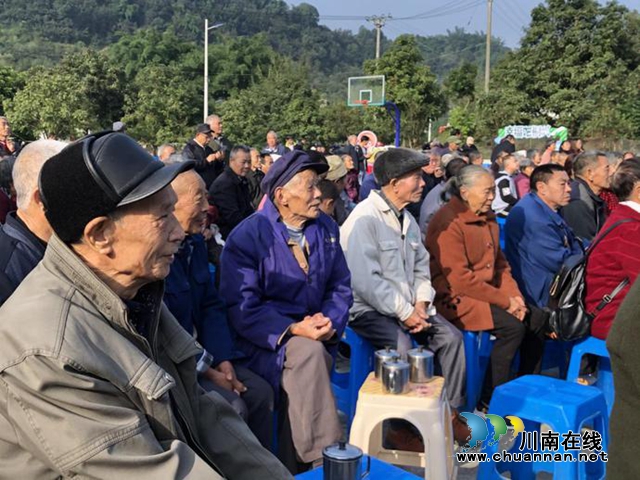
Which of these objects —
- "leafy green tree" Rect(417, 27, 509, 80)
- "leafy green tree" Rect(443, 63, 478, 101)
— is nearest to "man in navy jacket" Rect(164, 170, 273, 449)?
"leafy green tree" Rect(443, 63, 478, 101)

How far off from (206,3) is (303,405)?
155 metres

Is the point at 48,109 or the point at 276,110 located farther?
the point at 276,110

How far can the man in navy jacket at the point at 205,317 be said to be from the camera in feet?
10.1

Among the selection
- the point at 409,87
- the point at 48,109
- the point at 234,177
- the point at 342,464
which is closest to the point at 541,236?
the point at 234,177

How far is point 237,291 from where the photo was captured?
11.2 ft

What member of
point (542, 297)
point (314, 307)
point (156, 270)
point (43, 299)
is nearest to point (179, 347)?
point (156, 270)

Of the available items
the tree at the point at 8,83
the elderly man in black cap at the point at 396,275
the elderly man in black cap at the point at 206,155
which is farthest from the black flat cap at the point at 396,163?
the tree at the point at 8,83

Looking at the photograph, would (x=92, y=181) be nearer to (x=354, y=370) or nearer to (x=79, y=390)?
(x=79, y=390)

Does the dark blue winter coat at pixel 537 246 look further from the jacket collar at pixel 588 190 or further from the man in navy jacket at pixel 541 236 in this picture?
the jacket collar at pixel 588 190

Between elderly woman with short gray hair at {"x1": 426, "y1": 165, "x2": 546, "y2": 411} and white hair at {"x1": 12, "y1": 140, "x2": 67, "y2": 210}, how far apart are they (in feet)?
8.69

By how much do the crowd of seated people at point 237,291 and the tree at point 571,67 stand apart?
23.6 m

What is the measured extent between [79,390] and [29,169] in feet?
5.61

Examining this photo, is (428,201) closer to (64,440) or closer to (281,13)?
(64,440)

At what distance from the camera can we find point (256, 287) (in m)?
3.43
